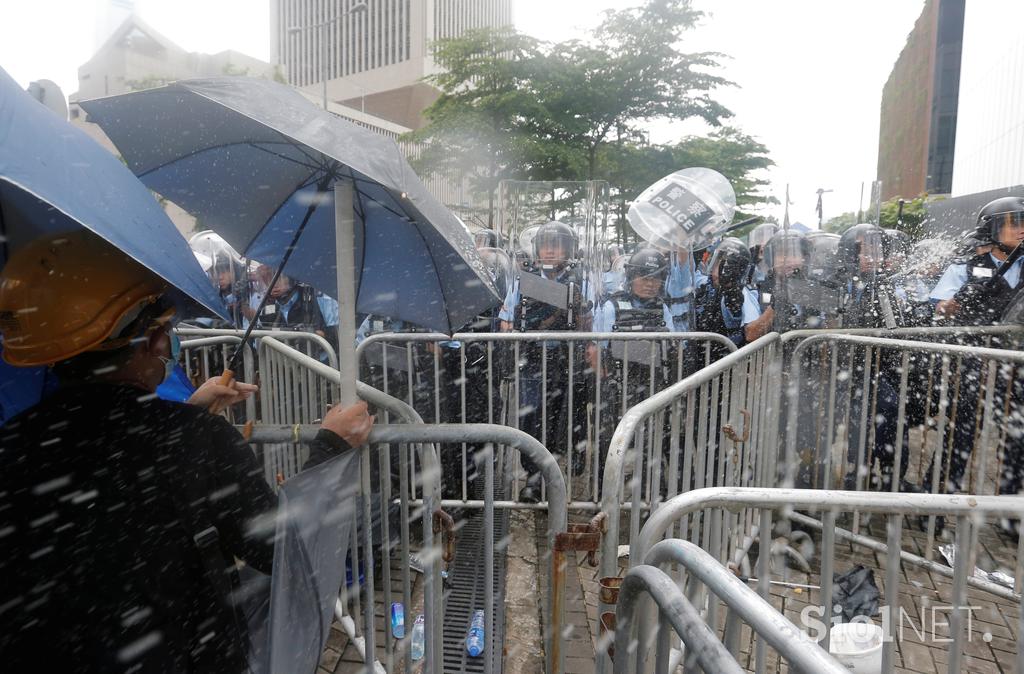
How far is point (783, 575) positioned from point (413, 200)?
11.1ft

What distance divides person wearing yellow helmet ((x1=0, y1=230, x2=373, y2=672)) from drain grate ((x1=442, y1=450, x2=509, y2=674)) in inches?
43.4

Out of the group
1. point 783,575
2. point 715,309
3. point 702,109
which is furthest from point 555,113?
point 783,575

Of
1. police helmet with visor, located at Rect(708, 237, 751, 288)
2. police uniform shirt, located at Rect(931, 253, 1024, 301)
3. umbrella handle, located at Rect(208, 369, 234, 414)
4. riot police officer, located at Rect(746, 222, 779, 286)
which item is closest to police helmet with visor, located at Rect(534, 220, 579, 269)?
police helmet with visor, located at Rect(708, 237, 751, 288)

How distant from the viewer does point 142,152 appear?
2424mm

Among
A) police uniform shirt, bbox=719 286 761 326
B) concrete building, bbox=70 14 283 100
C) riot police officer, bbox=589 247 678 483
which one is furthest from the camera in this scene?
concrete building, bbox=70 14 283 100

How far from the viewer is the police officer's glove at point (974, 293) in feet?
18.1

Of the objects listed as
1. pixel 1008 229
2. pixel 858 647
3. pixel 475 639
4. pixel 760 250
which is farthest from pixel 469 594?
pixel 760 250

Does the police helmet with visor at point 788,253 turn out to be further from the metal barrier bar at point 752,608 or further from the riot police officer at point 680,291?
the metal barrier bar at point 752,608

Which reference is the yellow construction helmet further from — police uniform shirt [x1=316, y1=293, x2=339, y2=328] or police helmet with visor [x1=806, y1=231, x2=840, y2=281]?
police helmet with visor [x1=806, y1=231, x2=840, y2=281]

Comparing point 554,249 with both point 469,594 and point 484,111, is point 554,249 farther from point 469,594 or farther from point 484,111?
point 484,111

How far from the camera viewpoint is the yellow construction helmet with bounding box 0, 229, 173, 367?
1.45 metres

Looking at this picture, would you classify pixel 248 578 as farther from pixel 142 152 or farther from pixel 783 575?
pixel 783 575

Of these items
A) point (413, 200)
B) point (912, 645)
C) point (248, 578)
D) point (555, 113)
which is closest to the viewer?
point (413, 200)

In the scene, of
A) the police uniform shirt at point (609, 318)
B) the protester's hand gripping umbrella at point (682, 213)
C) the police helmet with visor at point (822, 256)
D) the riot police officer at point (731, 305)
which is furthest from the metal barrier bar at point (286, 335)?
the police helmet with visor at point (822, 256)
